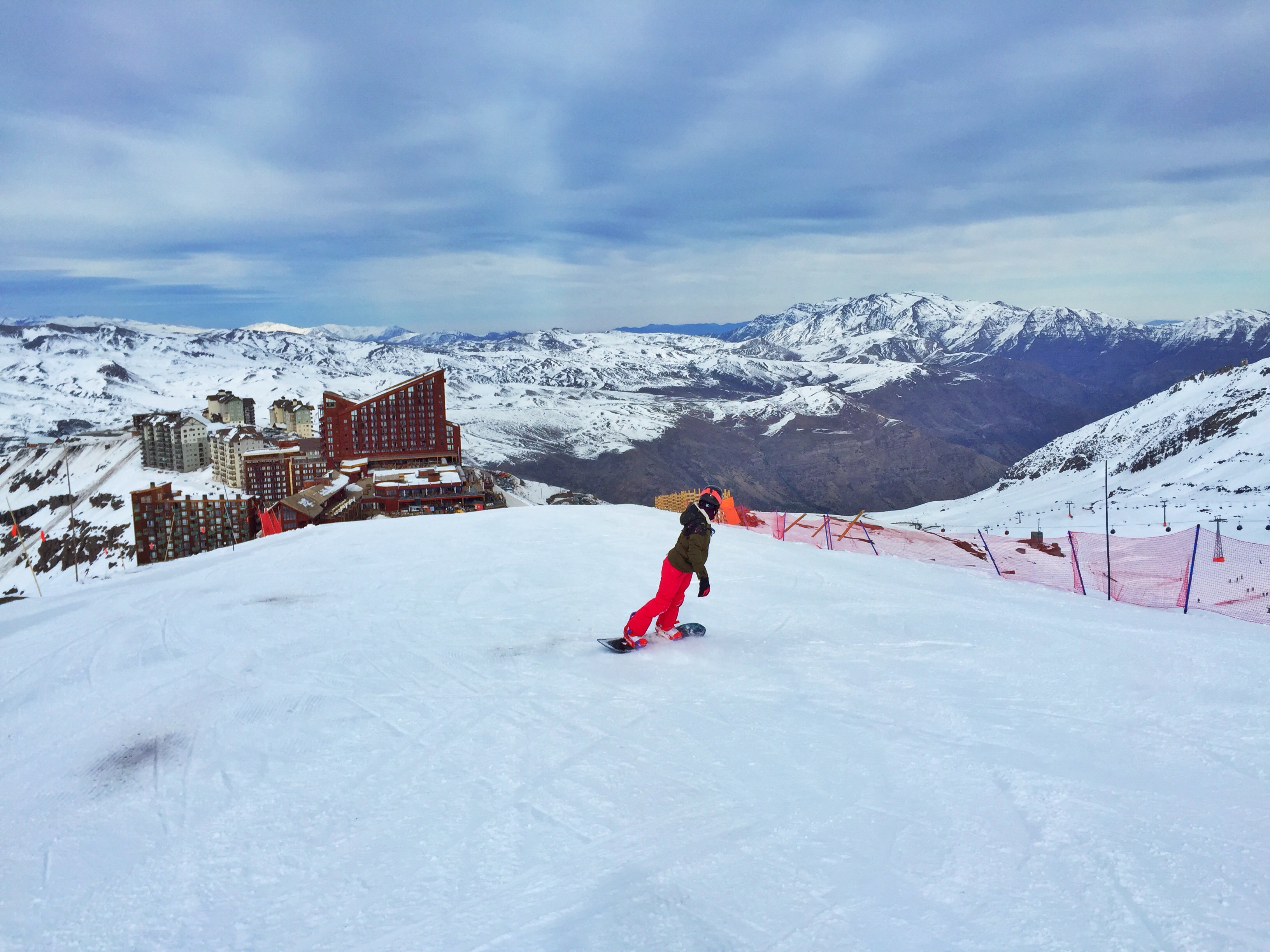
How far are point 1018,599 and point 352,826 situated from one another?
881 cm

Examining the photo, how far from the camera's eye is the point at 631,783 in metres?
4.33

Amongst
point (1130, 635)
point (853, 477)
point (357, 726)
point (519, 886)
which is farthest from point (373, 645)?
point (853, 477)

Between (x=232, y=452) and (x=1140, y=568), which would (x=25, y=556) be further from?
(x=232, y=452)

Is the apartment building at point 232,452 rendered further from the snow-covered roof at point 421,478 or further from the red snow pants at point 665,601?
the red snow pants at point 665,601

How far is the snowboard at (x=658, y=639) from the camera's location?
679 cm

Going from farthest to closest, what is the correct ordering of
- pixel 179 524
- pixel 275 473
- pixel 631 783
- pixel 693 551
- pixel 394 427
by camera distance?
pixel 394 427 < pixel 275 473 < pixel 179 524 < pixel 693 551 < pixel 631 783

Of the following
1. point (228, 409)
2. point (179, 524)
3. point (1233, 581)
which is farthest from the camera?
point (228, 409)

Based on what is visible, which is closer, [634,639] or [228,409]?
[634,639]

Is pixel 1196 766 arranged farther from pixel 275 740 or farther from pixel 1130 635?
pixel 275 740

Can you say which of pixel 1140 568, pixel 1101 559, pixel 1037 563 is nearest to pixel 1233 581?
pixel 1140 568

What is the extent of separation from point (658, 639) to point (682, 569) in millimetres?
816

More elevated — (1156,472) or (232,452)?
(232,452)

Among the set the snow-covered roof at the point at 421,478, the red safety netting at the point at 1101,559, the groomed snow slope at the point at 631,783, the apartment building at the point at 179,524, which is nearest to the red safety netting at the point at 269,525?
the groomed snow slope at the point at 631,783

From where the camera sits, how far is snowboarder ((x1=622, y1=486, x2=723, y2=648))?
673 centimetres
